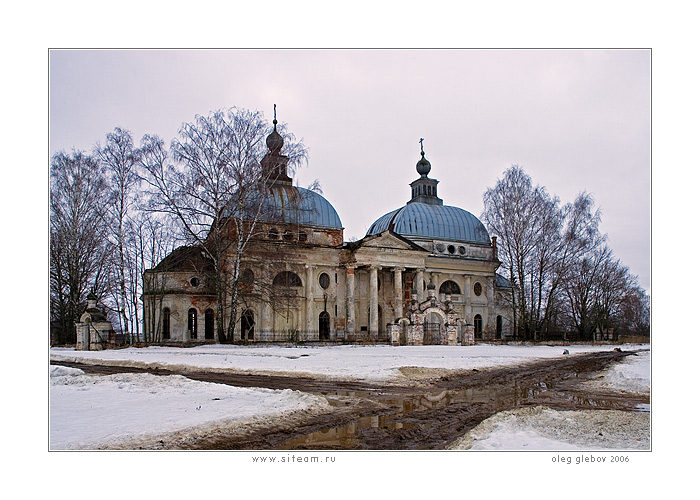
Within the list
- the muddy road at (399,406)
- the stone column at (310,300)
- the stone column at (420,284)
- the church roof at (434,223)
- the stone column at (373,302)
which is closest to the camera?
the muddy road at (399,406)

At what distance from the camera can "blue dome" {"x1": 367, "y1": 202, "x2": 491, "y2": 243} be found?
154ft

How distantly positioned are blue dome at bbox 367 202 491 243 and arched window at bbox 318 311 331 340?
946cm

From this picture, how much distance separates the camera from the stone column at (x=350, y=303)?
130 ft

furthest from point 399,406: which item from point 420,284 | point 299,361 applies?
point 420,284

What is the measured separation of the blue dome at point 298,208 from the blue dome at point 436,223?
247 inches

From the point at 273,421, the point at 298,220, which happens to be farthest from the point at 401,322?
the point at 273,421

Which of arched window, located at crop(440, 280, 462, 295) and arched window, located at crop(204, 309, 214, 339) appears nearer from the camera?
arched window, located at crop(204, 309, 214, 339)

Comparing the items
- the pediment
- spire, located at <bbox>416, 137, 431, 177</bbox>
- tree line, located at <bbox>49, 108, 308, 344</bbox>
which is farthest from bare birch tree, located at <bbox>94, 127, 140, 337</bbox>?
spire, located at <bbox>416, 137, 431, 177</bbox>

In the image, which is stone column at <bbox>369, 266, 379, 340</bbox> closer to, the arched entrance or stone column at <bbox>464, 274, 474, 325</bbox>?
the arched entrance

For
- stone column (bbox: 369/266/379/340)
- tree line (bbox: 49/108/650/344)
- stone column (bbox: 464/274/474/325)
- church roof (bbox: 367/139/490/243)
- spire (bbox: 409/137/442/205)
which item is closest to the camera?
tree line (bbox: 49/108/650/344)

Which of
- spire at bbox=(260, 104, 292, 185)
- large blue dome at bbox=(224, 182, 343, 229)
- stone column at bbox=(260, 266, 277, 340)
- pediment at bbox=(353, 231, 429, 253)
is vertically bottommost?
stone column at bbox=(260, 266, 277, 340)

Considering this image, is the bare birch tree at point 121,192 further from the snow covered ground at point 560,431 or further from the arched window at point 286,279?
the snow covered ground at point 560,431

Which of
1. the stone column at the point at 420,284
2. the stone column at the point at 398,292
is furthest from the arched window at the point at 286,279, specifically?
the stone column at the point at 420,284

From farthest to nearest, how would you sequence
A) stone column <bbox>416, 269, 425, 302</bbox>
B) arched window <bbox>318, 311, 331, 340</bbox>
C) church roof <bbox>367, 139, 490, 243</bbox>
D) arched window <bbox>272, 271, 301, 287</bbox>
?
church roof <bbox>367, 139, 490, 243</bbox>, stone column <bbox>416, 269, 425, 302</bbox>, arched window <bbox>318, 311, 331, 340</bbox>, arched window <bbox>272, 271, 301, 287</bbox>
